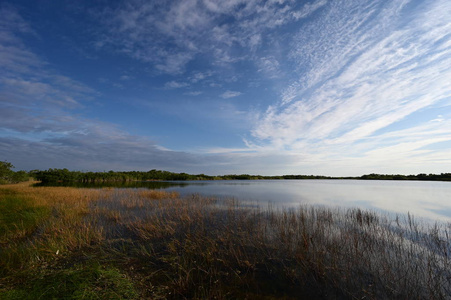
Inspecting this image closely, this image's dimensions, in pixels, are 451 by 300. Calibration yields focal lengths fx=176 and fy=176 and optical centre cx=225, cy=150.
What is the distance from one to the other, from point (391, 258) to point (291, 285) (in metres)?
4.56

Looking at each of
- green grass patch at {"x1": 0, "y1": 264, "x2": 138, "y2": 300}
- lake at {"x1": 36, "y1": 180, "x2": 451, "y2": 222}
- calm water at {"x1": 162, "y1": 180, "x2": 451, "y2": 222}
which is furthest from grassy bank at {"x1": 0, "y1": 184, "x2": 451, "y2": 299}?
calm water at {"x1": 162, "y1": 180, "x2": 451, "y2": 222}

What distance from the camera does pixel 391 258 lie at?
6727 millimetres

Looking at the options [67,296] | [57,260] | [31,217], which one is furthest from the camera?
[31,217]

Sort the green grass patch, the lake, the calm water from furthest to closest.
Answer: the lake < the calm water < the green grass patch

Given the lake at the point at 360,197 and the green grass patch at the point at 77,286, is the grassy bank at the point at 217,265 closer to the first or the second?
the green grass patch at the point at 77,286

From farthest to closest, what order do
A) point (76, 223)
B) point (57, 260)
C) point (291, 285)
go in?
1. point (76, 223)
2. point (57, 260)
3. point (291, 285)

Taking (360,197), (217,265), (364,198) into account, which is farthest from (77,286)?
(360,197)

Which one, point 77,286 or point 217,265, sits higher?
point 77,286

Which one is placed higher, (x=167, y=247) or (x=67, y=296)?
(x=67, y=296)

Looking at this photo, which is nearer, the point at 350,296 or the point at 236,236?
the point at 350,296

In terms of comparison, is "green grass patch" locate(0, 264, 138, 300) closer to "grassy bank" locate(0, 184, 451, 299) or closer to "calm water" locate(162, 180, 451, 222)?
"grassy bank" locate(0, 184, 451, 299)

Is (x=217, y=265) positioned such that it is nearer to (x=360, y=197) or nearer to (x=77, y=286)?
(x=77, y=286)

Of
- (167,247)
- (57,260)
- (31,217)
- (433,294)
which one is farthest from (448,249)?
(31,217)

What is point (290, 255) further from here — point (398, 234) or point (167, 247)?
point (398, 234)
